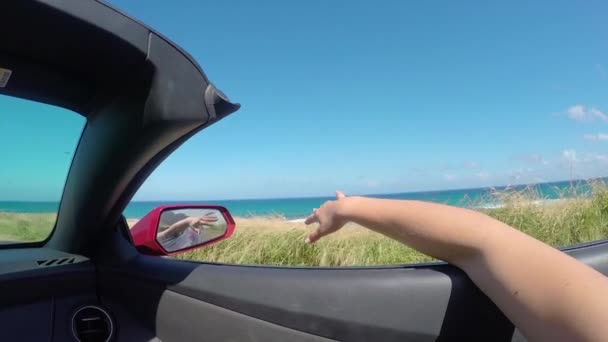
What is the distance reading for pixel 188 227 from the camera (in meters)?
1.92

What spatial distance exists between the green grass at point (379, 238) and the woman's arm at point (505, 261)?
4.50 meters

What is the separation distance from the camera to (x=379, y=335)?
139 centimetres

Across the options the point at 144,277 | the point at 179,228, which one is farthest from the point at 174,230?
the point at 144,277

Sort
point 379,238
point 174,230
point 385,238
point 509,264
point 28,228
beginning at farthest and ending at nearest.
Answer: point 379,238 → point 385,238 → point 174,230 → point 28,228 → point 509,264

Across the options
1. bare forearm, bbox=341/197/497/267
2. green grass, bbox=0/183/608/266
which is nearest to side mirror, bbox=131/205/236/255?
bare forearm, bbox=341/197/497/267

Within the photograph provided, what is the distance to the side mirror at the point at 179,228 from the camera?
174 cm

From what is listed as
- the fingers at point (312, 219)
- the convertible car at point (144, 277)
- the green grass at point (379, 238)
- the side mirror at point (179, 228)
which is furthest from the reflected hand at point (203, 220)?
the green grass at point (379, 238)

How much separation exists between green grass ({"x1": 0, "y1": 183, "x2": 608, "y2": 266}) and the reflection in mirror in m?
3.78

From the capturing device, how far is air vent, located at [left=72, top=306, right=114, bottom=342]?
1342 mm

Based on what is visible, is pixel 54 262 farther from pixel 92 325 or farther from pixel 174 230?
pixel 174 230

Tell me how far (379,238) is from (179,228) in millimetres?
5196

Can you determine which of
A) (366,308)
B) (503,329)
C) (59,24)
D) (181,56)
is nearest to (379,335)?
(366,308)

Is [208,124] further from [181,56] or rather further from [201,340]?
[201,340]

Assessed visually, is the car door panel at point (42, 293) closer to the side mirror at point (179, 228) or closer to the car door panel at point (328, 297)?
the car door panel at point (328, 297)
